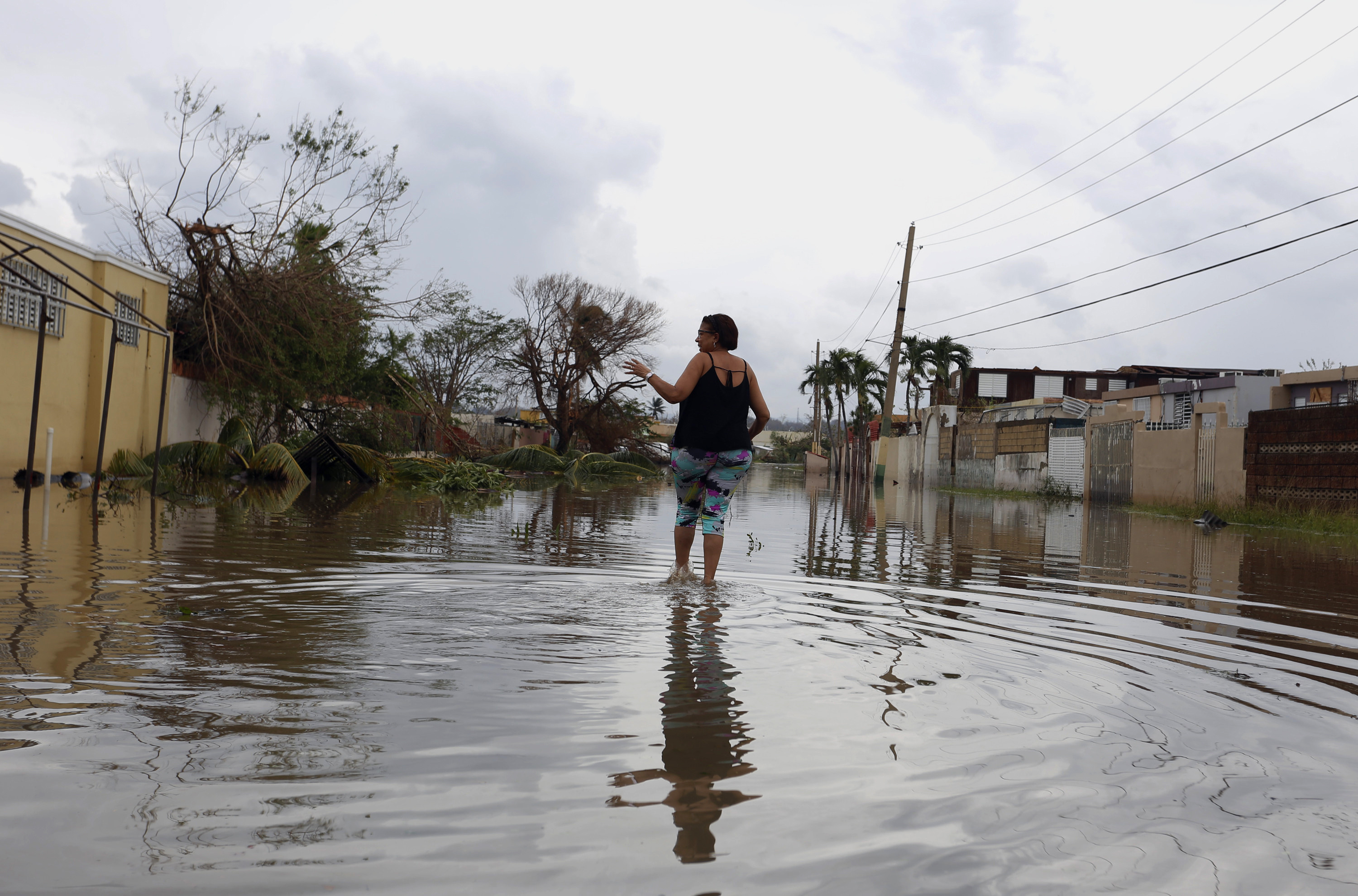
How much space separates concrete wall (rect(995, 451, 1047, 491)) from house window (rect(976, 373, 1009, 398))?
33021 millimetres

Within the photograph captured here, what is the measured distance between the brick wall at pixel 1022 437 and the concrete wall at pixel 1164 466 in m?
6.13

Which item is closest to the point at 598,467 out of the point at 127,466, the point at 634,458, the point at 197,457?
the point at 634,458

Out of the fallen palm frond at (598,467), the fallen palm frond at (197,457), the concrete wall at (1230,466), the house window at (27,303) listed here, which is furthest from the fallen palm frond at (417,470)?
the concrete wall at (1230,466)

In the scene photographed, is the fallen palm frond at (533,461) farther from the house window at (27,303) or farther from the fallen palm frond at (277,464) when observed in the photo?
the house window at (27,303)

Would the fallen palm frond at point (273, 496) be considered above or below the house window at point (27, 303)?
below

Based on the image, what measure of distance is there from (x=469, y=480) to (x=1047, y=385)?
53.6 m

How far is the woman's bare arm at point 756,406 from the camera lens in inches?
260

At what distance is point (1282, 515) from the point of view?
15.9m

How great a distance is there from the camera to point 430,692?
3303 mm

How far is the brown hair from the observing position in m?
6.46

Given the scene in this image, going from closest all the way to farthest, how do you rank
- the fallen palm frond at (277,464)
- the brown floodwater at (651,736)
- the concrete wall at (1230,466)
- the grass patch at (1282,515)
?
the brown floodwater at (651,736) < the grass patch at (1282,515) < the concrete wall at (1230,466) < the fallen palm frond at (277,464)

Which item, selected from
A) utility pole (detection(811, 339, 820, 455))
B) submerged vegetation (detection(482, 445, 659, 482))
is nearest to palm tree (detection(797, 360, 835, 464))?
utility pole (detection(811, 339, 820, 455))

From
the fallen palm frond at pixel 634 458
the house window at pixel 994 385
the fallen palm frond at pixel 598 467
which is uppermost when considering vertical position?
the house window at pixel 994 385

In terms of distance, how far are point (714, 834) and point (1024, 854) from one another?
2.25 feet
